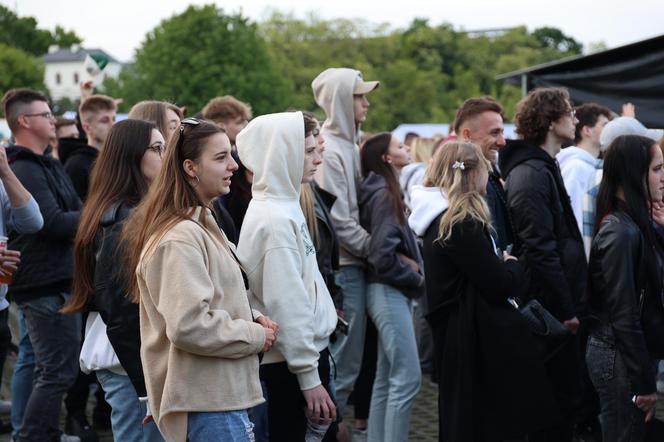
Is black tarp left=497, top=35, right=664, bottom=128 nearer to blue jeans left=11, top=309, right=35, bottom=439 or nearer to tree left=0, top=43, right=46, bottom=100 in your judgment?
blue jeans left=11, top=309, right=35, bottom=439

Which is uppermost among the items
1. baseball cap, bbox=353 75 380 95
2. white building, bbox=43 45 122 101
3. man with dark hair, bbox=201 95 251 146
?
baseball cap, bbox=353 75 380 95

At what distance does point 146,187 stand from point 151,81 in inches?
2166

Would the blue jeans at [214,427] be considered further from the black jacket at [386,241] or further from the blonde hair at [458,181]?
the black jacket at [386,241]

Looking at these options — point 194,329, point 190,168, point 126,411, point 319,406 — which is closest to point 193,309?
point 194,329

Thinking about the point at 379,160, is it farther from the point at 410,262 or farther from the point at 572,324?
the point at 572,324

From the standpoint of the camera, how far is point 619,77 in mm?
8695

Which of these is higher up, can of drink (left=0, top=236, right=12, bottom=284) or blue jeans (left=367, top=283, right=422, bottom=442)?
can of drink (left=0, top=236, right=12, bottom=284)

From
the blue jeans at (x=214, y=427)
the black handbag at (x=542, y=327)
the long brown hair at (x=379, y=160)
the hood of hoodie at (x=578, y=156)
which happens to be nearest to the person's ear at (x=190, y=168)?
the blue jeans at (x=214, y=427)

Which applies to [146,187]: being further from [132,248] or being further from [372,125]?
[372,125]

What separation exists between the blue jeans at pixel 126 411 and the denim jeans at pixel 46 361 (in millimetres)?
1615

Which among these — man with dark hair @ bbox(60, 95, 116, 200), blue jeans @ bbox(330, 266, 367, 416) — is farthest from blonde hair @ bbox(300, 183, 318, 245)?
man with dark hair @ bbox(60, 95, 116, 200)

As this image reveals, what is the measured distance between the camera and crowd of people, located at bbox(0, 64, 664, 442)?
3.56 metres

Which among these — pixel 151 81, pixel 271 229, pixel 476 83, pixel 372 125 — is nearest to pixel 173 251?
pixel 271 229

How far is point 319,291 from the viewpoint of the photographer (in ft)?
14.4
